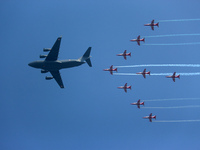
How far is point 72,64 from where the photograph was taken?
63406 millimetres

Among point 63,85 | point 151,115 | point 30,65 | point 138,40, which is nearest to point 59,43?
point 30,65

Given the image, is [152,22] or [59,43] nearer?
[152,22]

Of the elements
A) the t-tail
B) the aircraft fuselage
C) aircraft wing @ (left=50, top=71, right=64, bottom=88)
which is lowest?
aircraft wing @ (left=50, top=71, right=64, bottom=88)

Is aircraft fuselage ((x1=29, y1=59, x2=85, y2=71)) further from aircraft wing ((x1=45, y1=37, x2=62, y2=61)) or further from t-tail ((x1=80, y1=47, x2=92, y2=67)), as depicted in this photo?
t-tail ((x1=80, y1=47, x2=92, y2=67))

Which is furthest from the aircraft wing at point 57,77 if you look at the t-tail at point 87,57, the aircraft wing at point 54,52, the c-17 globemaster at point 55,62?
the t-tail at point 87,57

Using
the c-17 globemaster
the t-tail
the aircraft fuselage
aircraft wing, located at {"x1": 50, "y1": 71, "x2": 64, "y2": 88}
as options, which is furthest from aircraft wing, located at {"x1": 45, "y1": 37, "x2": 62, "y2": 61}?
the t-tail

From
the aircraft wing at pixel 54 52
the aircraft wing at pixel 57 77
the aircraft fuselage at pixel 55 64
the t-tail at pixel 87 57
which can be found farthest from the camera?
the aircraft wing at pixel 57 77

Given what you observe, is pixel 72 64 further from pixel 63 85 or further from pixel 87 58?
pixel 63 85

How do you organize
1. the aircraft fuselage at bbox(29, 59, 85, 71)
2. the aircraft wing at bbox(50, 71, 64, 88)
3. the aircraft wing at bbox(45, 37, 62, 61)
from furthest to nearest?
1. the aircraft wing at bbox(50, 71, 64, 88)
2. the aircraft wing at bbox(45, 37, 62, 61)
3. the aircraft fuselage at bbox(29, 59, 85, 71)

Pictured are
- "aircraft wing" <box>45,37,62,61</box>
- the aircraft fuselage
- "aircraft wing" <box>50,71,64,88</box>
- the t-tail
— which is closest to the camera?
the aircraft fuselage

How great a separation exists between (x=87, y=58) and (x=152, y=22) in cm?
1847

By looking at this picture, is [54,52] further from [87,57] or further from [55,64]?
[87,57]

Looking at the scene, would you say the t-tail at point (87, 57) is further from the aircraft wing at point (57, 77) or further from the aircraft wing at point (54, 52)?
the aircraft wing at point (57, 77)

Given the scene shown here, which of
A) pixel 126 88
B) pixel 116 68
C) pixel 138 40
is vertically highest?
pixel 138 40
